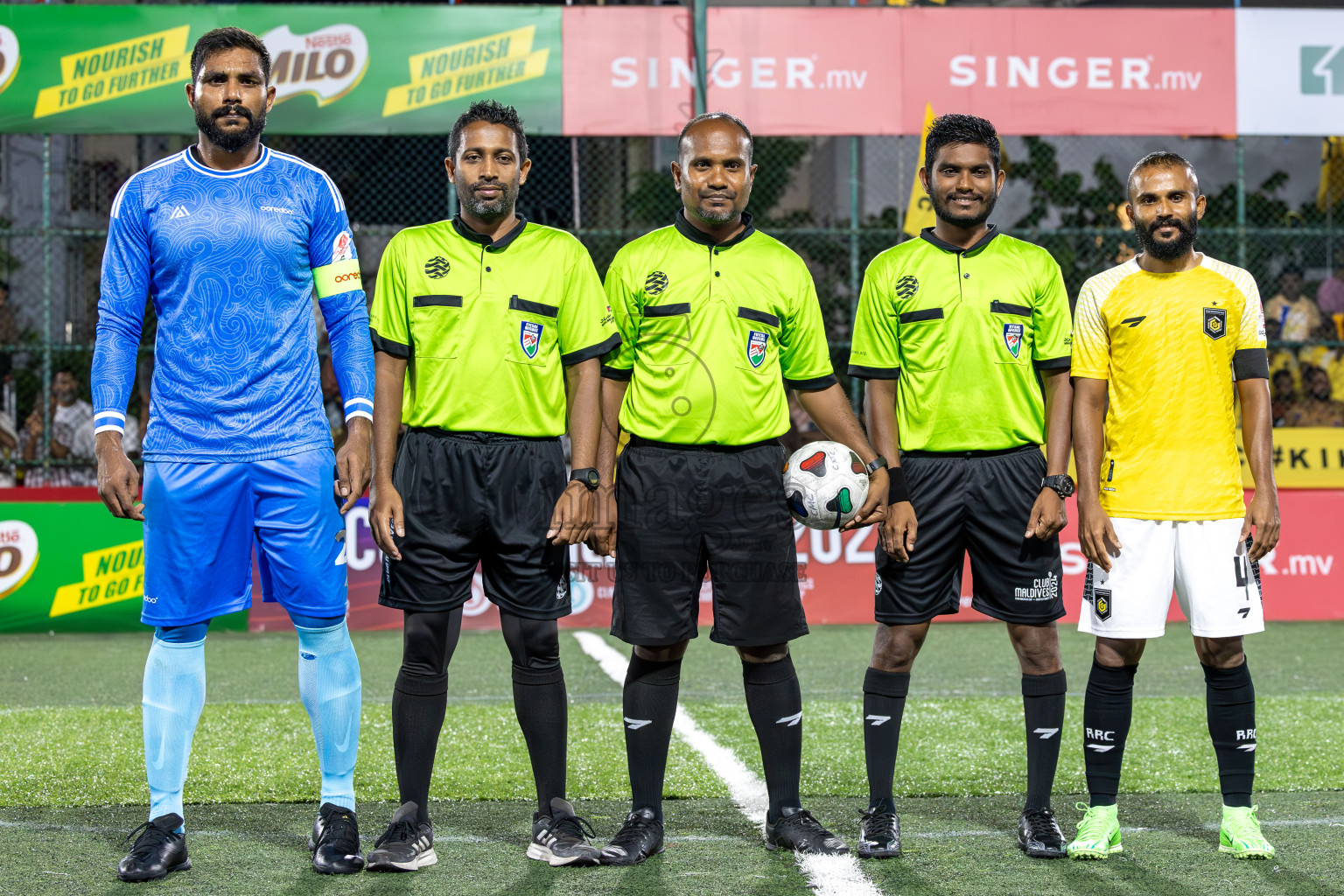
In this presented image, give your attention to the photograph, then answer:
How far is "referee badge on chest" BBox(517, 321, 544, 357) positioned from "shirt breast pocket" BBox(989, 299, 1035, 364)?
4.69 feet

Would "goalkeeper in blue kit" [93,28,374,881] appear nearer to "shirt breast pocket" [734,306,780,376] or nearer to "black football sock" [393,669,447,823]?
"black football sock" [393,669,447,823]

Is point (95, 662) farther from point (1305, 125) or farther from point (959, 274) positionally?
point (1305, 125)

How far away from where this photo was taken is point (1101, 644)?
4.21 metres

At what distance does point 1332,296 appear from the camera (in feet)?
43.1

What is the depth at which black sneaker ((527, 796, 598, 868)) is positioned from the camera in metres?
3.95

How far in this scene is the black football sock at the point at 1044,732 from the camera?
13.8 feet

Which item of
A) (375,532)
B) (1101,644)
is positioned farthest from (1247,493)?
(375,532)

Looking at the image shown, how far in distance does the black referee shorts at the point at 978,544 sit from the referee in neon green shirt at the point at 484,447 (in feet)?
3.42

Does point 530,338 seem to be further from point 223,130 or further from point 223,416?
point 223,130

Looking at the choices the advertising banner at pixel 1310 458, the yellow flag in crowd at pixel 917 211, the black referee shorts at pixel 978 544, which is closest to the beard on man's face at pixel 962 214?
the black referee shorts at pixel 978 544

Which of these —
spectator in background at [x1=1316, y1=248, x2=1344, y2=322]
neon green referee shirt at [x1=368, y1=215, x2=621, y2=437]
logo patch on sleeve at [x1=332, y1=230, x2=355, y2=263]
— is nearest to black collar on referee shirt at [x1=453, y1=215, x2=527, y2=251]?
neon green referee shirt at [x1=368, y1=215, x2=621, y2=437]

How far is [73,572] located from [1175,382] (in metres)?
8.61

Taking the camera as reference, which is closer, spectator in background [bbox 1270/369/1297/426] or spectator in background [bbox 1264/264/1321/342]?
spectator in background [bbox 1270/369/1297/426]

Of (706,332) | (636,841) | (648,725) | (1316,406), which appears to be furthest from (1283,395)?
(636,841)
